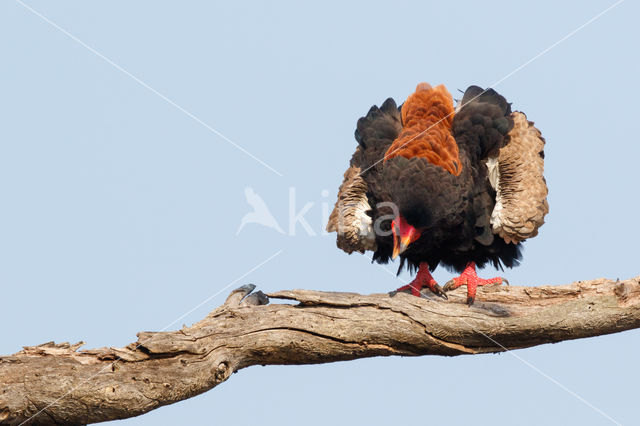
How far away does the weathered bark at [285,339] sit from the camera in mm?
5816

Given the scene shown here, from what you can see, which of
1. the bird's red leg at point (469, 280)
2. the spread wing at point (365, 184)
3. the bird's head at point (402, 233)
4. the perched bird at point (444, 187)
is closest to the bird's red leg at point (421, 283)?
the perched bird at point (444, 187)

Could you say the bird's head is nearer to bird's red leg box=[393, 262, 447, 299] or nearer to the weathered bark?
the weathered bark

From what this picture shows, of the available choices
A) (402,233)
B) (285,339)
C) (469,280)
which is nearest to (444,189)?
(402,233)

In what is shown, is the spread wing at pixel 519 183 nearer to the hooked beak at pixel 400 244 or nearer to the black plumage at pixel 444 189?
the black plumage at pixel 444 189

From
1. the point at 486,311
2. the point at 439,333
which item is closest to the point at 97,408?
the point at 439,333

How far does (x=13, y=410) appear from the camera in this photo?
577cm

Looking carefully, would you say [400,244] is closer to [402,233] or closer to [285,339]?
[402,233]

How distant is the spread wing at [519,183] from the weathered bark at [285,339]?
0.65 metres

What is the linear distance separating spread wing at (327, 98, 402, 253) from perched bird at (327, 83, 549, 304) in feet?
0.03

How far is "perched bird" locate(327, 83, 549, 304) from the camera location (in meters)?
7.02

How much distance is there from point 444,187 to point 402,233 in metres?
0.54

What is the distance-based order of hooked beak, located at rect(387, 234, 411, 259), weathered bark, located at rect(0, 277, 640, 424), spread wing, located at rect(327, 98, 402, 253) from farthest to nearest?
spread wing, located at rect(327, 98, 402, 253) → hooked beak, located at rect(387, 234, 411, 259) → weathered bark, located at rect(0, 277, 640, 424)

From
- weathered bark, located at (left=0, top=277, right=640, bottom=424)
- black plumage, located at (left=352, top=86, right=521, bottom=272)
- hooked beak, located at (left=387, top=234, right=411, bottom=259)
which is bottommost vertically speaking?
weathered bark, located at (left=0, top=277, right=640, bottom=424)

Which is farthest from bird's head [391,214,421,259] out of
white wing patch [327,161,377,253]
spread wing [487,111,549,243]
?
spread wing [487,111,549,243]
